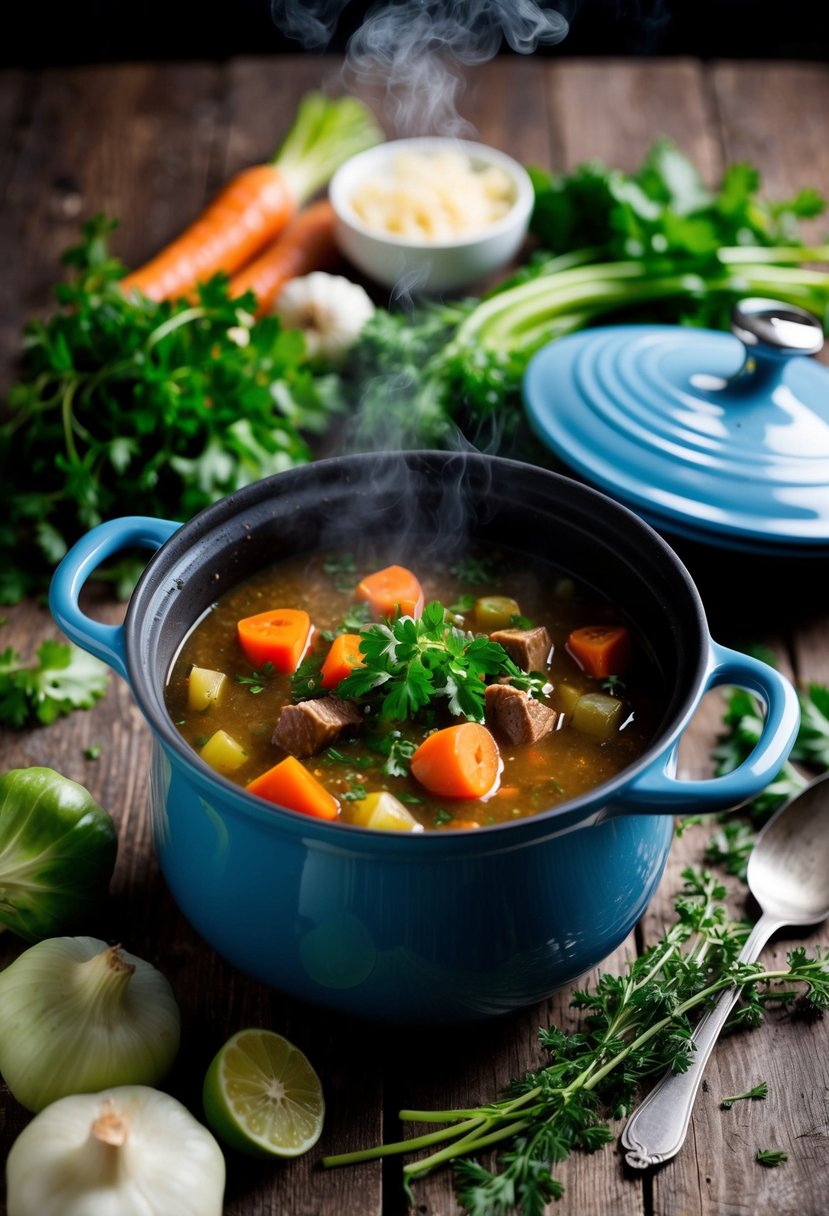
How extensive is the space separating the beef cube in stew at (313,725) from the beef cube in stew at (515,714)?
27cm

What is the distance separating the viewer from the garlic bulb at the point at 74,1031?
2.10m

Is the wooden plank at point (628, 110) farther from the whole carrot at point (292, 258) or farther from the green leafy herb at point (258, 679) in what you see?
the green leafy herb at point (258, 679)

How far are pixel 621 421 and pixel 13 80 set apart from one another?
3.41m

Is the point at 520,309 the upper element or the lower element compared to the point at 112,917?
upper

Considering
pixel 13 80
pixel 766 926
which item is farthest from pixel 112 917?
pixel 13 80

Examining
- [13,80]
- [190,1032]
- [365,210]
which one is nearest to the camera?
[190,1032]

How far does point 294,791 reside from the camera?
228 centimetres

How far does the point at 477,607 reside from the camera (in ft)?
9.29

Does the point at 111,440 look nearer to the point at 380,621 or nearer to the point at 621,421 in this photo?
the point at 380,621

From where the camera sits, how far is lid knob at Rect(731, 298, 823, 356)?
10.6 feet

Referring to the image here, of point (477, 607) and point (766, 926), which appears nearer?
point (766, 926)

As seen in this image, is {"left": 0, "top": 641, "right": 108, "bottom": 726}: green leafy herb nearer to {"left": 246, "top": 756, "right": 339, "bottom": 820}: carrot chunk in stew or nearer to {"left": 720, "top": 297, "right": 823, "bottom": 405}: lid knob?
{"left": 246, "top": 756, "right": 339, "bottom": 820}: carrot chunk in stew

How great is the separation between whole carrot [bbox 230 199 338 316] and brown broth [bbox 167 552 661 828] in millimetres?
1775

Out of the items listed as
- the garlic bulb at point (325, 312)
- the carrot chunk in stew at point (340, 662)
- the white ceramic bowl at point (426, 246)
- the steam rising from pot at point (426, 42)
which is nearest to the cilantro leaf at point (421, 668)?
the carrot chunk in stew at point (340, 662)
